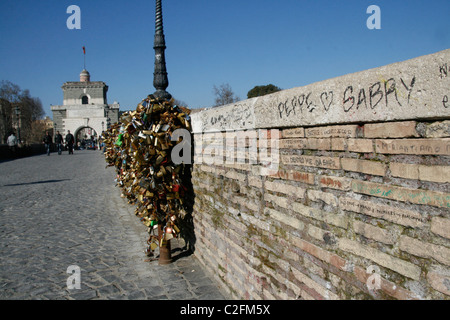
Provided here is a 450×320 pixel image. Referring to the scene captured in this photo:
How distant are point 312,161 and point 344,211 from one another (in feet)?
1.41

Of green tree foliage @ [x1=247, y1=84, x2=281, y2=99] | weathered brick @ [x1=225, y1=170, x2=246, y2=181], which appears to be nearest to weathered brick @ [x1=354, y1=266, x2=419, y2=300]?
weathered brick @ [x1=225, y1=170, x2=246, y2=181]

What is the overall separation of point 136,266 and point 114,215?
3.34 meters

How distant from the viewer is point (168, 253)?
16.4 feet

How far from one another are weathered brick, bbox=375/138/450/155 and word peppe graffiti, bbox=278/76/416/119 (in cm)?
19

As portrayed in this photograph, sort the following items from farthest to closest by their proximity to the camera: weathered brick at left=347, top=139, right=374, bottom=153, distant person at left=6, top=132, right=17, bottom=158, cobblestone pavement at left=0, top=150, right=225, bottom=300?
distant person at left=6, top=132, right=17, bottom=158 → cobblestone pavement at left=0, top=150, right=225, bottom=300 → weathered brick at left=347, top=139, right=374, bottom=153

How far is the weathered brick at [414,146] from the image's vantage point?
64.2 inches

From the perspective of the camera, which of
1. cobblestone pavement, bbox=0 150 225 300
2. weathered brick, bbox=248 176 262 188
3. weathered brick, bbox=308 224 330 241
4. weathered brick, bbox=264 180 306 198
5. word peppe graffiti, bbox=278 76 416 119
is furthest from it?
cobblestone pavement, bbox=0 150 225 300

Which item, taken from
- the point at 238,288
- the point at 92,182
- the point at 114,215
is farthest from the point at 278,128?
the point at 92,182

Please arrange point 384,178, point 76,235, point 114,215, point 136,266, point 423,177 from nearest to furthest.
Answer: point 423,177
point 384,178
point 136,266
point 76,235
point 114,215

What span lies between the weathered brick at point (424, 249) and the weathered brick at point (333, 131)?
65cm

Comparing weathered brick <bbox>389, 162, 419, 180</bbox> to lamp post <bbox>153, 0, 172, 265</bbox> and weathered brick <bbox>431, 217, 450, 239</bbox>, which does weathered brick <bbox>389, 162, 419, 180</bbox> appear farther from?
lamp post <bbox>153, 0, 172, 265</bbox>

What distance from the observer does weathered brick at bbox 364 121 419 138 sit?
1.78m

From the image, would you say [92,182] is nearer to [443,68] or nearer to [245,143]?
[245,143]
